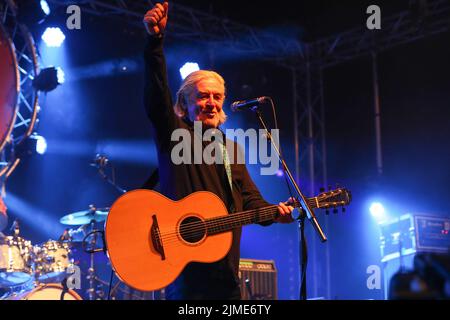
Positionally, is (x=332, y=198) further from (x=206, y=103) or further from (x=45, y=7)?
(x=45, y=7)

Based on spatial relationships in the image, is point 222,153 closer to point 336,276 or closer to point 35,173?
point 35,173

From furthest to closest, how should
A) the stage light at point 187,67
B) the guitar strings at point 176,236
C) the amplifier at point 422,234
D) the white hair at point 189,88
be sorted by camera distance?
the stage light at point 187,67, the amplifier at point 422,234, the white hair at point 189,88, the guitar strings at point 176,236

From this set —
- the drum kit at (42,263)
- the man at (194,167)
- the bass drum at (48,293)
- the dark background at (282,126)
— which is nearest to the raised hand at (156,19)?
the man at (194,167)

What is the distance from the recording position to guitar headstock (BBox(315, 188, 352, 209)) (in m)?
4.29

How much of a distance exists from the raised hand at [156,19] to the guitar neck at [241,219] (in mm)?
1144

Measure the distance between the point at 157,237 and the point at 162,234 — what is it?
0.12 ft

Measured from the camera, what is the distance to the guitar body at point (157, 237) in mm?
3539

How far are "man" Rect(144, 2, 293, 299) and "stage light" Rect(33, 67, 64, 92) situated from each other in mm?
4140

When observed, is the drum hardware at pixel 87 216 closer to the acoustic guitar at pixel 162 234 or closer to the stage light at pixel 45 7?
the stage light at pixel 45 7

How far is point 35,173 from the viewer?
347 inches

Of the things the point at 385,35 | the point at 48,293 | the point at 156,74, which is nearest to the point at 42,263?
the point at 48,293

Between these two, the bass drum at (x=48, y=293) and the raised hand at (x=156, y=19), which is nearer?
the raised hand at (x=156, y=19)

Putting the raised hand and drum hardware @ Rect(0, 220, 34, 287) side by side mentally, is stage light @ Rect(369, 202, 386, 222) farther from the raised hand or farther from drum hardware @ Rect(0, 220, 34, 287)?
the raised hand

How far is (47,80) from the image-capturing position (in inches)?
312
